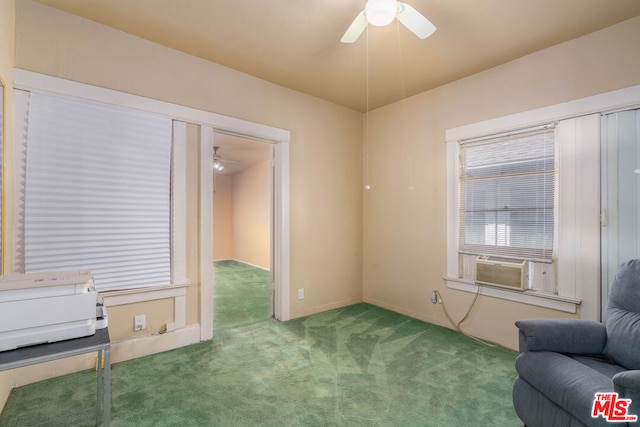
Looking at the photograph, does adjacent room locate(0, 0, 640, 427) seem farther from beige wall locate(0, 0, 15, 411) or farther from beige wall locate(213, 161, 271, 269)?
beige wall locate(213, 161, 271, 269)

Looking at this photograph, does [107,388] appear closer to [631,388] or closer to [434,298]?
[631,388]

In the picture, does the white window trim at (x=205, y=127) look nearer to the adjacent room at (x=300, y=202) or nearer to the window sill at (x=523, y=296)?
the adjacent room at (x=300, y=202)

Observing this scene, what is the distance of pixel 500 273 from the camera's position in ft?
9.48

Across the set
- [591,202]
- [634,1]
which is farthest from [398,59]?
[591,202]

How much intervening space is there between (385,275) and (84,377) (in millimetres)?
3117

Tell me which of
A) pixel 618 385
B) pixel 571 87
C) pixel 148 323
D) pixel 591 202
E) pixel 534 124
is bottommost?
pixel 148 323

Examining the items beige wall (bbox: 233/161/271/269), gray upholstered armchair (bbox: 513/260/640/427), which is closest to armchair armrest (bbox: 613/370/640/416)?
gray upholstered armchair (bbox: 513/260/640/427)

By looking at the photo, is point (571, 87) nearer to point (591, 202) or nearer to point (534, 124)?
point (534, 124)

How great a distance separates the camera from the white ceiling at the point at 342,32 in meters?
2.14

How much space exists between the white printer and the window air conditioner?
3.06 m

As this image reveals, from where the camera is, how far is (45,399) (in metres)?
1.99

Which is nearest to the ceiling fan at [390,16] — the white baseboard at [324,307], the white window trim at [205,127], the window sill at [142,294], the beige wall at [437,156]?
the beige wall at [437,156]

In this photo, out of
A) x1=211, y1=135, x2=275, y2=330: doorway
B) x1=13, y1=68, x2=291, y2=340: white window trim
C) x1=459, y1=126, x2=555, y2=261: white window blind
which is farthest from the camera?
x1=211, y1=135, x2=275, y2=330: doorway

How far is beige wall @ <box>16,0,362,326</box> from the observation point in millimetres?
2270
